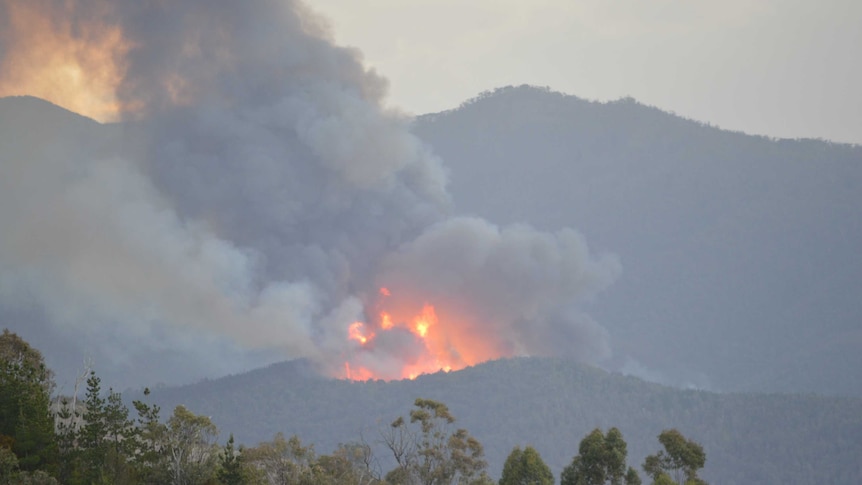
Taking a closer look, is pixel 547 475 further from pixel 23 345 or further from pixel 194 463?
pixel 23 345

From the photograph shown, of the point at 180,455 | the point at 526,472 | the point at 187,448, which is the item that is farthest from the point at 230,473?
the point at 526,472

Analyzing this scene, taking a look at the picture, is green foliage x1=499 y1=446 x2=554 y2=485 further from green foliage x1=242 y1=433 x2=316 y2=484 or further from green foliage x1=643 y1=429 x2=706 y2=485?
green foliage x1=242 y1=433 x2=316 y2=484

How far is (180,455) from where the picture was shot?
54844mm

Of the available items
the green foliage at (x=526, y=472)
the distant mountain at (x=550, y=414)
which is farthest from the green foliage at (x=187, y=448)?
the distant mountain at (x=550, y=414)

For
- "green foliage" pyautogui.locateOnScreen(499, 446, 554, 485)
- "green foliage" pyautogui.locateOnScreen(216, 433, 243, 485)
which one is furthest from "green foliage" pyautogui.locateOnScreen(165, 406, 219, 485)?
"green foliage" pyautogui.locateOnScreen(499, 446, 554, 485)

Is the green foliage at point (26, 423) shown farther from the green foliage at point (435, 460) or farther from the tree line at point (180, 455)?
the green foliage at point (435, 460)

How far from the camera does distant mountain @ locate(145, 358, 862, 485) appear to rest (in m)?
149

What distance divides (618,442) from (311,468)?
17337 mm

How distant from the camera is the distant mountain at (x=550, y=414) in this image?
14862 cm

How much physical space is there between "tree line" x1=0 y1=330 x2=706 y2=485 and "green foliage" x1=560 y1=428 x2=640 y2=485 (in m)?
0.05

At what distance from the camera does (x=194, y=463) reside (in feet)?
183

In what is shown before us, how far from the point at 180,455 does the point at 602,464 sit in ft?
76.2

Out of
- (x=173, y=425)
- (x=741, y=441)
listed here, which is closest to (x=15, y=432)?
(x=173, y=425)

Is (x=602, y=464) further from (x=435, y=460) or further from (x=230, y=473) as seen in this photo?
(x=230, y=473)
